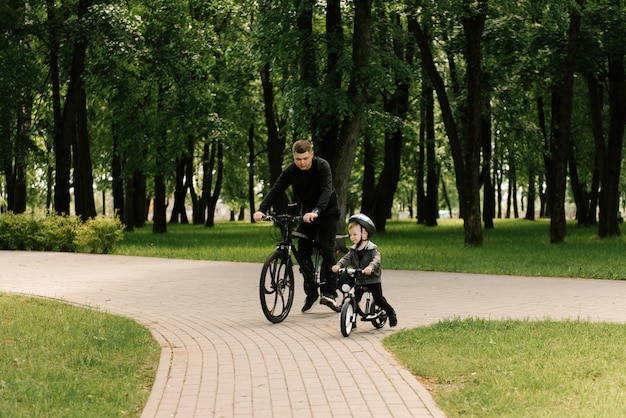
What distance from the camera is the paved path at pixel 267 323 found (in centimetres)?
612

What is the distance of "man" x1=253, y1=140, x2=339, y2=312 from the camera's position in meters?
9.88

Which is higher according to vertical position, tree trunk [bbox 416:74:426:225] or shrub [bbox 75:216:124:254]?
tree trunk [bbox 416:74:426:225]

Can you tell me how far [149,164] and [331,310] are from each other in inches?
961

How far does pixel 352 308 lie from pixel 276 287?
48.0 inches

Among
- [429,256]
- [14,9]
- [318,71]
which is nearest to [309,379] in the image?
[429,256]

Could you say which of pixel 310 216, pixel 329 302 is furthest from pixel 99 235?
pixel 310 216

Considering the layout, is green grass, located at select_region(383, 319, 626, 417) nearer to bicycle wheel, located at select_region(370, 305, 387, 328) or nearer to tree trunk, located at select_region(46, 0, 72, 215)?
bicycle wheel, located at select_region(370, 305, 387, 328)

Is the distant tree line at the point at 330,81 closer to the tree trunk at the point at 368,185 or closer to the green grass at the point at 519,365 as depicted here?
the tree trunk at the point at 368,185

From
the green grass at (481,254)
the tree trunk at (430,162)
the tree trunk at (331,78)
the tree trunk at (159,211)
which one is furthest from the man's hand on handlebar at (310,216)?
the tree trunk at (430,162)

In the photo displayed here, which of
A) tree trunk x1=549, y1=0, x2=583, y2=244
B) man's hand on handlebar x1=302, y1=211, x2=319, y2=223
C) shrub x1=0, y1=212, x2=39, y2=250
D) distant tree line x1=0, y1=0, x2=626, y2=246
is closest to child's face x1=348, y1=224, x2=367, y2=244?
man's hand on handlebar x1=302, y1=211, x2=319, y2=223

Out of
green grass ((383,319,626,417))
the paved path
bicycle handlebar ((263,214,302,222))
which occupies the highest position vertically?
bicycle handlebar ((263,214,302,222))

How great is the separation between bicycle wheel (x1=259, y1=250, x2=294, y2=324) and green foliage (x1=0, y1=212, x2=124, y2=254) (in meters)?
12.8

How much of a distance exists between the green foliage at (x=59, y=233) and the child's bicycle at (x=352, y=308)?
45.6ft

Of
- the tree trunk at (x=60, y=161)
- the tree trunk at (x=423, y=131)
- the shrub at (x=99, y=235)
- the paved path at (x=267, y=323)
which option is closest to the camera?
the paved path at (x=267, y=323)
